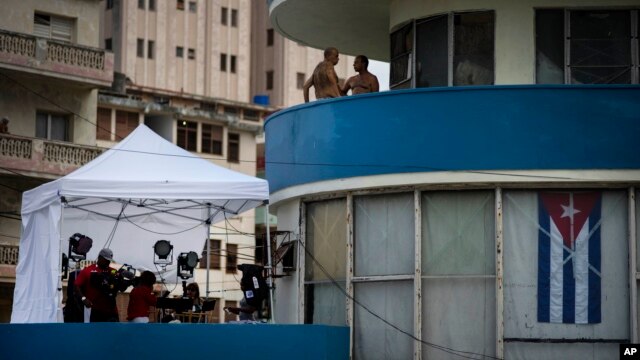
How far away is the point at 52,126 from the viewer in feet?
177

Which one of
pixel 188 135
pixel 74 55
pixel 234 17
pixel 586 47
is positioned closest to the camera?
pixel 586 47

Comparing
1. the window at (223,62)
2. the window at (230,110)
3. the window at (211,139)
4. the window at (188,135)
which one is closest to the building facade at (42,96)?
the window at (188,135)

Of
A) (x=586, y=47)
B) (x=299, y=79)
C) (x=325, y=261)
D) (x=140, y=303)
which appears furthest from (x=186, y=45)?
(x=140, y=303)

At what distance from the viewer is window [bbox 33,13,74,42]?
54312 millimetres

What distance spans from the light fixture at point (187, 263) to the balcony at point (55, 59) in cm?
2679

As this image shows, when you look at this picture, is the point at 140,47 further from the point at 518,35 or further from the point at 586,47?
the point at 586,47

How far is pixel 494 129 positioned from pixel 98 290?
6.10m

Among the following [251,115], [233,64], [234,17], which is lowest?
[251,115]

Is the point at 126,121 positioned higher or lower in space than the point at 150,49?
lower

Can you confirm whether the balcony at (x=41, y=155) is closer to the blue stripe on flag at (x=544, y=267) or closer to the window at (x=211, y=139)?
the window at (x=211, y=139)

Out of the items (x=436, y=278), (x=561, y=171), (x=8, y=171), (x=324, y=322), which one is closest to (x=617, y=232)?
(x=561, y=171)

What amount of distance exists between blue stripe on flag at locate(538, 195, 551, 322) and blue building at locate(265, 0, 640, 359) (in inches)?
0.8

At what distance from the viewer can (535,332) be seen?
22406mm

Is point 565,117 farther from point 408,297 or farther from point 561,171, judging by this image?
point 408,297
